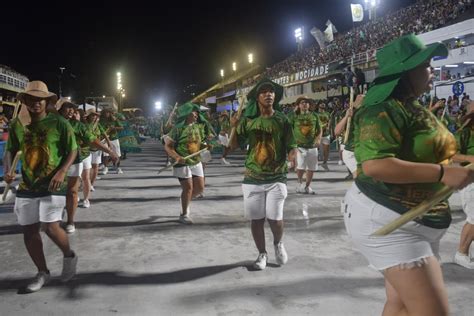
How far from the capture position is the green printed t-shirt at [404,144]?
2021mm

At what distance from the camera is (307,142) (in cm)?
963

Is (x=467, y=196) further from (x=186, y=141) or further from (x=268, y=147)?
(x=186, y=141)

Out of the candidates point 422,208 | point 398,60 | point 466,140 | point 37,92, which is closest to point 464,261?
point 466,140

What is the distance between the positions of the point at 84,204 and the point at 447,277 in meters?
6.38

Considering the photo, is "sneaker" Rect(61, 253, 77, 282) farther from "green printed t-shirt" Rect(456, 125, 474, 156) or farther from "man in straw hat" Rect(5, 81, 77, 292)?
"green printed t-shirt" Rect(456, 125, 474, 156)

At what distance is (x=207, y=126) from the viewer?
7391 millimetres

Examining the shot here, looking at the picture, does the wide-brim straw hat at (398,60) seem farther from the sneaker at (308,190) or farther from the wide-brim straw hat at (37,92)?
the sneaker at (308,190)

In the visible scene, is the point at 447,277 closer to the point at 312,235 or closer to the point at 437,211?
the point at 312,235

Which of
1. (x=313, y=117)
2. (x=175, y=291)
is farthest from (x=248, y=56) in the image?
(x=175, y=291)

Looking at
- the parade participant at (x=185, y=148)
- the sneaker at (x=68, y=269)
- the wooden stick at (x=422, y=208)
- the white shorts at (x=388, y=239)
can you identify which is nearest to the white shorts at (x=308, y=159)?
the parade participant at (x=185, y=148)

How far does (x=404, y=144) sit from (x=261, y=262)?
2.82 metres

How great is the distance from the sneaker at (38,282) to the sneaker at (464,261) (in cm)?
437

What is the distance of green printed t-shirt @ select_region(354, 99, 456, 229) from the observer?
6.63 feet

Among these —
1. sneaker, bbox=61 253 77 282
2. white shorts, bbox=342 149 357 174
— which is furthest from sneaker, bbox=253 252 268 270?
white shorts, bbox=342 149 357 174
